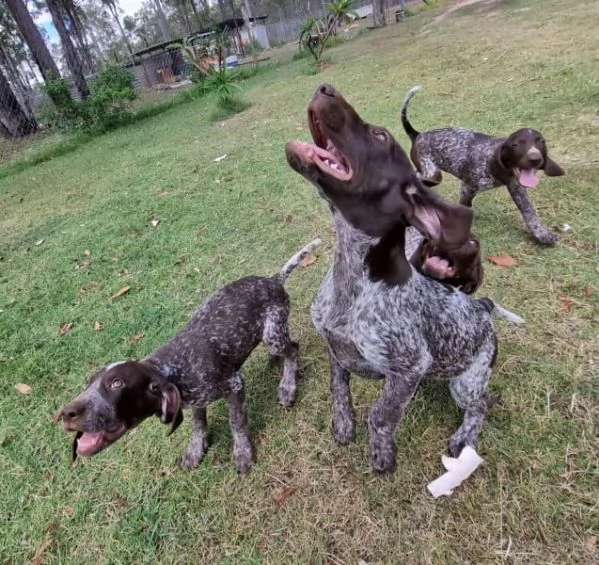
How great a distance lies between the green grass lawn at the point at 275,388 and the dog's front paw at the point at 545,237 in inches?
3.8

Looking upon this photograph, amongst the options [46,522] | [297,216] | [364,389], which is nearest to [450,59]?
[297,216]

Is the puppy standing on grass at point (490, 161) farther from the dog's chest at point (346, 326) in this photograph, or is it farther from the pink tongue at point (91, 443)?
the pink tongue at point (91, 443)

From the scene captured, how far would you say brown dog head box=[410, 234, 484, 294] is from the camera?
2.25m

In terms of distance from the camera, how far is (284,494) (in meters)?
2.73

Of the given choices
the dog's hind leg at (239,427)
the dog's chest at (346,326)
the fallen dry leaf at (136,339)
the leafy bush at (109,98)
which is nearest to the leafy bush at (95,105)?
the leafy bush at (109,98)

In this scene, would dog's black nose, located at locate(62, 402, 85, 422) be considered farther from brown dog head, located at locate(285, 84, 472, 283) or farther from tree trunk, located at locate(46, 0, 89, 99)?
tree trunk, located at locate(46, 0, 89, 99)

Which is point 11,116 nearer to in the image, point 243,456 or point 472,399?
point 243,456

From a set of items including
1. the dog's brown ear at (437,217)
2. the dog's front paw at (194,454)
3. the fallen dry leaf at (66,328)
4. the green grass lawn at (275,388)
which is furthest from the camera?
the fallen dry leaf at (66,328)

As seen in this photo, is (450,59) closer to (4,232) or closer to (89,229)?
(89,229)

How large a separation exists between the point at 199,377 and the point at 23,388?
84.6 inches

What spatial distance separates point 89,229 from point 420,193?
20.3ft

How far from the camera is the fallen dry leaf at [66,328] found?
14.8 ft

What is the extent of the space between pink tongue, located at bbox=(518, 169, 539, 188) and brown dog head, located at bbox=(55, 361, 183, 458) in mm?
3420

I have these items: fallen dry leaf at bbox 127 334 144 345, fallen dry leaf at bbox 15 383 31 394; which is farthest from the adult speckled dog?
fallen dry leaf at bbox 15 383 31 394
